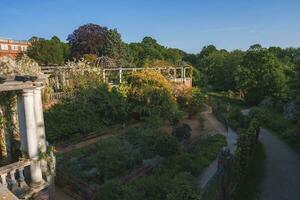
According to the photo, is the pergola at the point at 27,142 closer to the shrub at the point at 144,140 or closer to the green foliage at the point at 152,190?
the green foliage at the point at 152,190

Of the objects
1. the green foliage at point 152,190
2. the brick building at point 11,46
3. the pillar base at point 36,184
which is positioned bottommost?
the green foliage at point 152,190

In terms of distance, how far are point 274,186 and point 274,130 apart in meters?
10.3

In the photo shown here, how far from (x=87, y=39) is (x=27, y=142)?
30.9 m

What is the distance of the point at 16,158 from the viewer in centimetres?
810

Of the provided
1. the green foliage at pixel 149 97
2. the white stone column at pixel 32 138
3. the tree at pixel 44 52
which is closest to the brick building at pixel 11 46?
the tree at pixel 44 52

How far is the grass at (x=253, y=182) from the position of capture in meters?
9.26

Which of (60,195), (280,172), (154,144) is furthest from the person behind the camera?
(280,172)

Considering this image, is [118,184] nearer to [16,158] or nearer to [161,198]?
[161,198]

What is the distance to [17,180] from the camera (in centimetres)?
695

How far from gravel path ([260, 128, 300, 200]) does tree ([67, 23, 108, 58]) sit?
87.4ft

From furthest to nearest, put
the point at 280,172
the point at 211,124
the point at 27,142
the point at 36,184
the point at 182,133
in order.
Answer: the point at 211,124
the point at 182,133
the point at 280,172
the point at 36,184
the point at 27,142

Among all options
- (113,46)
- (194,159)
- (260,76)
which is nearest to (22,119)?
(194,159)

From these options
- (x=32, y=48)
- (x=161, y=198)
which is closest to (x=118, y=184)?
(x=161, y=198)

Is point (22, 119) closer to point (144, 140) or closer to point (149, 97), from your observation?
point (144, 140)
